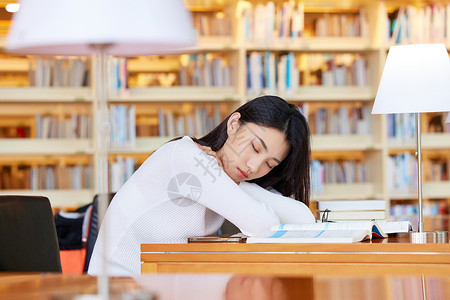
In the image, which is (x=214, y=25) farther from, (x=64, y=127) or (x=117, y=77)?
(x=64, y=127)

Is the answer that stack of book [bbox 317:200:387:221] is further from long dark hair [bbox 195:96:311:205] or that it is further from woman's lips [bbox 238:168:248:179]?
woman's lips [bbox 238:168:248:179]

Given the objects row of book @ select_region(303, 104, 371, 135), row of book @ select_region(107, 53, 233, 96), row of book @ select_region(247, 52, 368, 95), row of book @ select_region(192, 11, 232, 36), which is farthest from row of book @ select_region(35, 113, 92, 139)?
row of book @ select_region(303, 104, 371, 135)

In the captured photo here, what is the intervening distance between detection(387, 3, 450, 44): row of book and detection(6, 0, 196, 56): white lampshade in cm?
381

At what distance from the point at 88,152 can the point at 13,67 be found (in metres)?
0.74

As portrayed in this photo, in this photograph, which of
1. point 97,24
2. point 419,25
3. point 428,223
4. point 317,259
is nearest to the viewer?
point 97,24

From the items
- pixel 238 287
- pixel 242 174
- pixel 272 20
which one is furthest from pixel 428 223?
pixel 272 20

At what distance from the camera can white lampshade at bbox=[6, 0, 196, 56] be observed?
3.07 feet

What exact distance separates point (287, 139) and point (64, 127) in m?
2.60

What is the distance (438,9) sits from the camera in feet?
15.1

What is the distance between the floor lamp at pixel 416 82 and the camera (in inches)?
78.8

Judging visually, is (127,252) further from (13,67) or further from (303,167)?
(13,67)

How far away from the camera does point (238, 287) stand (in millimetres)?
1141

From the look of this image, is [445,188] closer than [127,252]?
No

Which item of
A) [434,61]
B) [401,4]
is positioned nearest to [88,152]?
[401,4]
